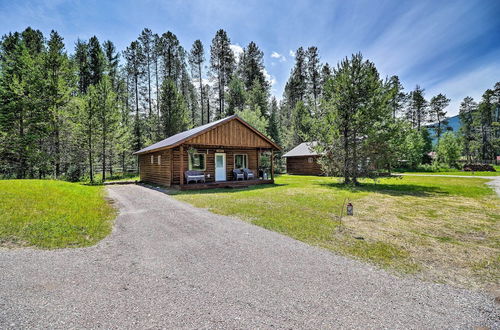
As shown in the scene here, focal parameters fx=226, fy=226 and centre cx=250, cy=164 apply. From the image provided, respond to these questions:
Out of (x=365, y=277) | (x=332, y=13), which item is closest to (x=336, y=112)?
(x=332, y=13)

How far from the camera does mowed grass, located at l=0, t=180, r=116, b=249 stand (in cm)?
447

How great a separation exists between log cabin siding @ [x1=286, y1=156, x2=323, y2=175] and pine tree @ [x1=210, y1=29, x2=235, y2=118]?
544 inches

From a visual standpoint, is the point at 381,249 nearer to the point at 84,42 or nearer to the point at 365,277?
the point at 365,277

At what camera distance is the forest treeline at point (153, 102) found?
14.5 meters

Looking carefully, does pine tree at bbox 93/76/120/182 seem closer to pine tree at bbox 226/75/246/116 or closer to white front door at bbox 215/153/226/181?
white front door at bbox 215/153/226/181

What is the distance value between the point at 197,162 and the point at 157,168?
348 cm

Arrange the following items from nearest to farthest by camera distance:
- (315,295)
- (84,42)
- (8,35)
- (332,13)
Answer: (315,295), (332,13), (8,35), (84,42)

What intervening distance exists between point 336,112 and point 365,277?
43.6 ft

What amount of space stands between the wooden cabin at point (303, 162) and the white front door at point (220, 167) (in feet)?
39.3

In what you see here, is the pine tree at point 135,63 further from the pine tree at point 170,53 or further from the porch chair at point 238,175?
the porch chair at point 238,175

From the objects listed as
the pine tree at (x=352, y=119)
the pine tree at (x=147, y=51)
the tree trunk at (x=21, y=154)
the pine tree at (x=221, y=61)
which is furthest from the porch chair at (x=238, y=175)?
the pine tree at (x=147, y=51)

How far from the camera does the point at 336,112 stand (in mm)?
14789

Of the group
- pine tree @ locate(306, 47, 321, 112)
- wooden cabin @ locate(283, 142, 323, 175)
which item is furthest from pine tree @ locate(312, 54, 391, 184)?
pine tree @ locate(306, 47, 321, 112)

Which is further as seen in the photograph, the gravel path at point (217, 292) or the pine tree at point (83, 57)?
the pine tree at point (83, 57)
